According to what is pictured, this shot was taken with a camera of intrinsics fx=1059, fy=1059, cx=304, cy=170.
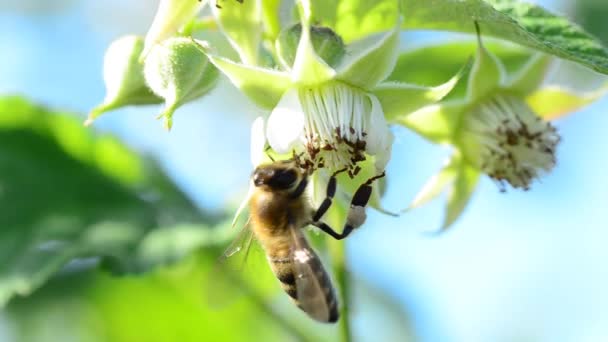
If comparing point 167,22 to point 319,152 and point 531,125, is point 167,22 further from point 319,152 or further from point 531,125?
point 531,125

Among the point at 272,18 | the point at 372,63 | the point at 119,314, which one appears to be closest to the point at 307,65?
the point at 372,63

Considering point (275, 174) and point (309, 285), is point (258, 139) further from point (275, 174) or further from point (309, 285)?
point (309, 285)

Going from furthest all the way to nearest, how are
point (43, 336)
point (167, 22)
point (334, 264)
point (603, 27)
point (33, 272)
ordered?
point (603, 27), point (43, 336), point (33, 272), point (334, 264), point (167, 22)

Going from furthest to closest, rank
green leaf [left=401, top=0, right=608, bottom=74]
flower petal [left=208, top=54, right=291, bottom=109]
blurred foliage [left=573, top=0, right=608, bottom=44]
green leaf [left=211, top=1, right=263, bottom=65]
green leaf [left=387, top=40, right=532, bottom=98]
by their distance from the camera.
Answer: blurred foliage [left=573, top=0, right=608, bottom=44] → green leaf [left=387, top=40, right=532, bottom=98] → green leaf [left=211, top=1, right=263, bottom=65] → flower petal [left=208, top=54, right=291, bottom=109] → green leaf [left=401, top=0, right=608, bottom=74]

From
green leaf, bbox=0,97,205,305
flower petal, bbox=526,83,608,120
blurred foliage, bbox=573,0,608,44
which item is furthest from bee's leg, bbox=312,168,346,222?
blurred foliage, bbox=573,0,608,44

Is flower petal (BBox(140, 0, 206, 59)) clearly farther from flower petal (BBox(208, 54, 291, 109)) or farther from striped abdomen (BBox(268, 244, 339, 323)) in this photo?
striped abdomen (BBox(268, 244, 339, 323))

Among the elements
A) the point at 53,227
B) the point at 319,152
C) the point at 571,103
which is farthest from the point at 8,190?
the point at 571,103
